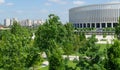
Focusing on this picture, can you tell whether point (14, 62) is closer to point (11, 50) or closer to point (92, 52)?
point (11, 50)

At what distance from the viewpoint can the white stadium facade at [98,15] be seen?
5635 inches

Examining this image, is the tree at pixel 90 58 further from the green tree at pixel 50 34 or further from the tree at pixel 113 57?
the green tree at pixel 50 34

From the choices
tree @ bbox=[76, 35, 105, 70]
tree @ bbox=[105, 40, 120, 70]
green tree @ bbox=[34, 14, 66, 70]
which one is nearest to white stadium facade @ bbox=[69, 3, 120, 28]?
green tree @ bbox=[34, 14, 66, 70]

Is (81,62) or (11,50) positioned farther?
(11,50)

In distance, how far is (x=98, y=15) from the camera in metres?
148

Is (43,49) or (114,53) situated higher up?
(114,53)

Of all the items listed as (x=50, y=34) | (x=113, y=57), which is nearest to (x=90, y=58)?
(x=113, y=57)

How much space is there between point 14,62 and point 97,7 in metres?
130

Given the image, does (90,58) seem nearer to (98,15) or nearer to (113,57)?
(113,57)

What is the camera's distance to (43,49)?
32.7 metres

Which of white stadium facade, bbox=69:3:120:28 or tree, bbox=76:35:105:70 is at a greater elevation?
tree, bbox=76:35:105:70

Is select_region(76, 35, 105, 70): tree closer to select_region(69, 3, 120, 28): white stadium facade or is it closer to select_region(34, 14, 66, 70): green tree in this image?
select_region(34, 14, 66, 70): green tree

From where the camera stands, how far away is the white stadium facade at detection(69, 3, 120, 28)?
143 m

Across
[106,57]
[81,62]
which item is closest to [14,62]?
[81,62]
